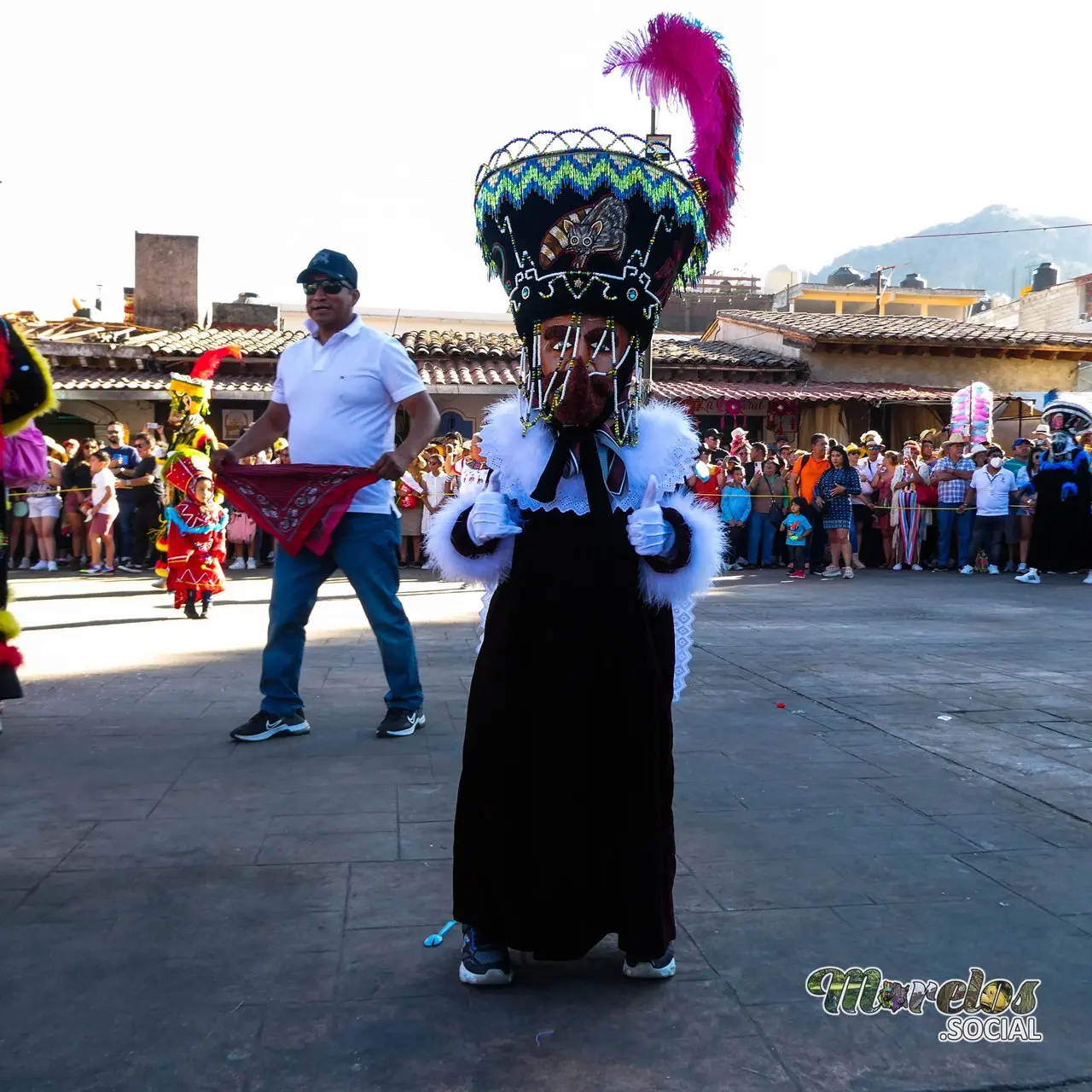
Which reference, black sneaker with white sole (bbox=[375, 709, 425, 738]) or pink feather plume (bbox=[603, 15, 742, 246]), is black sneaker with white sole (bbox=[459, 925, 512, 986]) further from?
black sneaker with white sole (bbox=[375, 709, 425, 738])

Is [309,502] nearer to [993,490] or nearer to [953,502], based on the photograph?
[993,490]

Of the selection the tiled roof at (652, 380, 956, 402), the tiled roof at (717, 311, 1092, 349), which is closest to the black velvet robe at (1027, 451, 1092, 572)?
the tiled roof at (652, 380, 956, 402)

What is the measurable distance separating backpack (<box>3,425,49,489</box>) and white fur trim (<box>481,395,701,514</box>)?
162 centimetres

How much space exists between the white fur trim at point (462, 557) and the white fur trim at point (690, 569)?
37cm

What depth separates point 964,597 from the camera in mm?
12430

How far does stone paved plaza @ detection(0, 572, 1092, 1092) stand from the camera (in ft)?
7.82

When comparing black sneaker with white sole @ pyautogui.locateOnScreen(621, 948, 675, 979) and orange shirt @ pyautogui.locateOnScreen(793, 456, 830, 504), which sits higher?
orange shirt @ pyautogui.locateOnScreen(793, 456, 830, 504)

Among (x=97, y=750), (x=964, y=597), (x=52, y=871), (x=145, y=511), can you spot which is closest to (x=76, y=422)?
(x=145, y=511)

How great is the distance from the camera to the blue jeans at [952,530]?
16.1 m

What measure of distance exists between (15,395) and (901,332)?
972 inches

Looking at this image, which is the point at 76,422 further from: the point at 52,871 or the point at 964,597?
the point at 52,871

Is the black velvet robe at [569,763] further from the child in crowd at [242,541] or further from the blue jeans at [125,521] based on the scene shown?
the blue jeans at [125,521]

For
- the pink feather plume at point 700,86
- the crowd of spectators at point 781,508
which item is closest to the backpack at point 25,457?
the pink feather plume at point 700,86

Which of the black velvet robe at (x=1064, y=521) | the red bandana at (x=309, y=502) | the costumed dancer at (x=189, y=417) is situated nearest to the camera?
the red bandana at (x=309, y=502)
